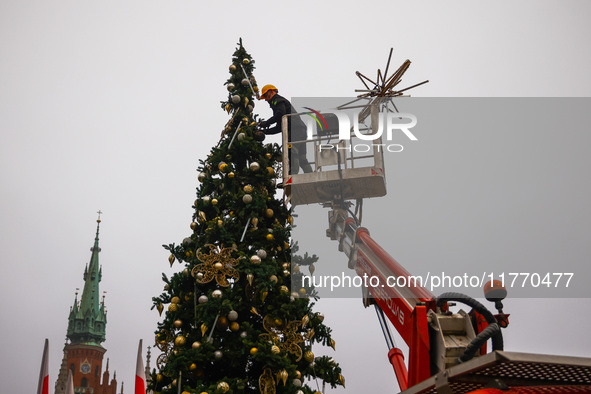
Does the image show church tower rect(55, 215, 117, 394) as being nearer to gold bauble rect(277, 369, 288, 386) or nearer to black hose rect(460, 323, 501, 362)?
gold bauble rect(277, 369, 288, 386)

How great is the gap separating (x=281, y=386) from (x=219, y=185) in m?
3.12

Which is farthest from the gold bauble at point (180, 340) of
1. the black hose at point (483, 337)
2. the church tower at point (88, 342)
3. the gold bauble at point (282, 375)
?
the church tower at point (88, 342)

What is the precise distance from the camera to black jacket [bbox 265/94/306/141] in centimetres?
941

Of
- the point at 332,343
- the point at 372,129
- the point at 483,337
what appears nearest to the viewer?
the point at 483,337

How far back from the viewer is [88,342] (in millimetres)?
69938

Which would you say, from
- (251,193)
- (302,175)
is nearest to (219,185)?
(251,193)

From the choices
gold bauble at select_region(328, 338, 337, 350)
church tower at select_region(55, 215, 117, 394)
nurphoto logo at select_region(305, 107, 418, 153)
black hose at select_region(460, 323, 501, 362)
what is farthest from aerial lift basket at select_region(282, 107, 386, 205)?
church tower at select_region(55, 215, 117, 394)

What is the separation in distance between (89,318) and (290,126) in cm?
6821

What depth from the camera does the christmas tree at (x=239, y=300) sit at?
6809 mm

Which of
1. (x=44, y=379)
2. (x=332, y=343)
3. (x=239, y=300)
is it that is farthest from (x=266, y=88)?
(x=44, y=379)

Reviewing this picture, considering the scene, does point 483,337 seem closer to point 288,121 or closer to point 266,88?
point 288,121

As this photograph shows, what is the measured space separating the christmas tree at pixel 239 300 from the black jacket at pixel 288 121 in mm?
825

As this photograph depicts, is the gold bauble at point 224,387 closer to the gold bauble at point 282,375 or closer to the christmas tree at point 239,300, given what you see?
the christmas tree at point 239,300

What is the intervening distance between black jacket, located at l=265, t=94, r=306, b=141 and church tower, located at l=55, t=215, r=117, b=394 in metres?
65.5
